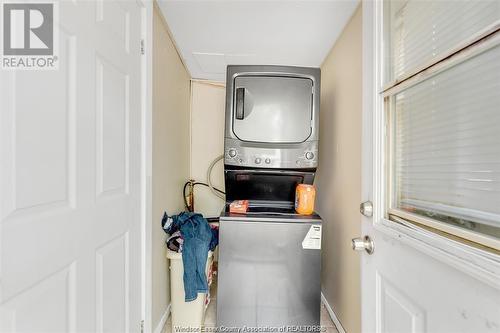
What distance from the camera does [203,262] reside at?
154 cm

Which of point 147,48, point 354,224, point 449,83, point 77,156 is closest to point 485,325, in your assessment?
point 449,83

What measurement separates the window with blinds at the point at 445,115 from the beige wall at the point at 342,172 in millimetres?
621

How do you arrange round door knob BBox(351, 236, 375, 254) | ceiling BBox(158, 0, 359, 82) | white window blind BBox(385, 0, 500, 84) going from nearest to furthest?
white window blind BBox(385, 0, 500, 84)
round door knob BBox(351, 236, 375, 254)
ceiling BBox(158, 0, 359, 82)

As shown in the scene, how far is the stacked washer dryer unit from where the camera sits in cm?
150

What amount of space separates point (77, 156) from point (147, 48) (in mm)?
878

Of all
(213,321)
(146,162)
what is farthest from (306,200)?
(213,321)

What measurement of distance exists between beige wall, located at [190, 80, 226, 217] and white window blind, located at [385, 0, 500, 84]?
1994mm

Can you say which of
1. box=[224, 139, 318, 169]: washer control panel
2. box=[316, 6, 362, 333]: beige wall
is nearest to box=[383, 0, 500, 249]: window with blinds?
box=[316, 6, 362, 333]: beige wall

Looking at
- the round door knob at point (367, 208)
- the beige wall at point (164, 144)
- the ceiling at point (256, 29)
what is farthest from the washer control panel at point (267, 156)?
the ceiling at point (256, 29)

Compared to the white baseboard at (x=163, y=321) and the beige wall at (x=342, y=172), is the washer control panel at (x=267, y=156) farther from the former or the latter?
the white baseboard at (x=163, y=321)

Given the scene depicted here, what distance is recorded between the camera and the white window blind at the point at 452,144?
21.5 inches

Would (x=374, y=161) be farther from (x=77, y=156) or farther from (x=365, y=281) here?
(x=77, y=156)

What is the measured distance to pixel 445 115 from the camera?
0.68m

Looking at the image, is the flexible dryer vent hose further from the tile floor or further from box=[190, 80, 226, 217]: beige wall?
the tile floor
